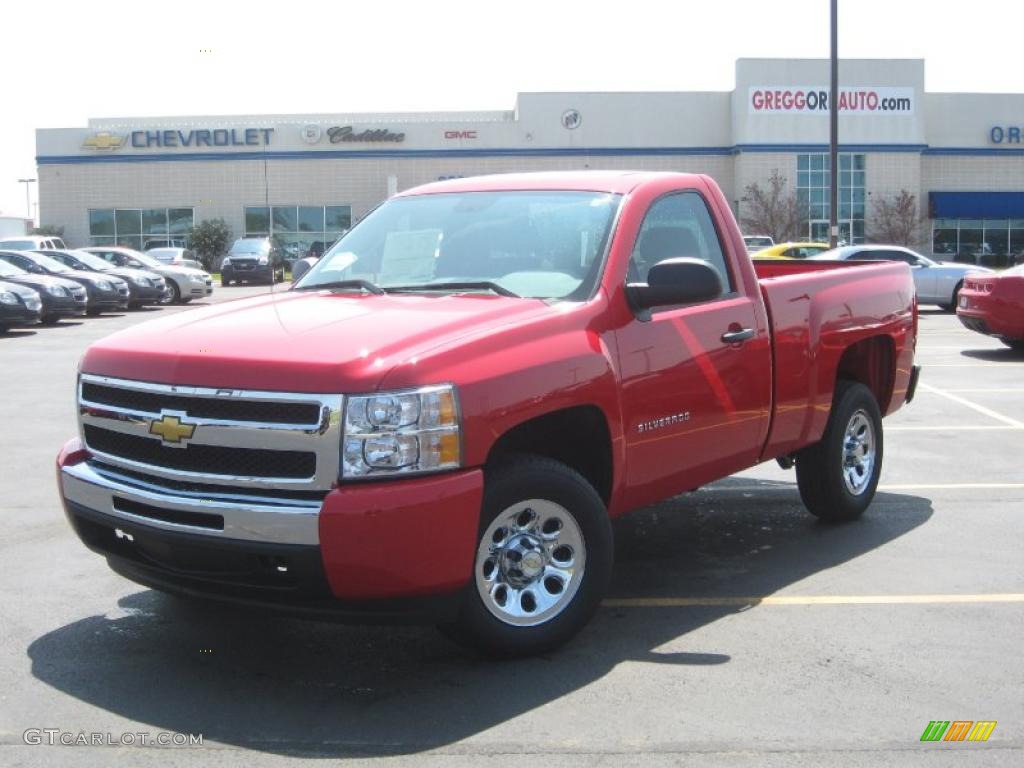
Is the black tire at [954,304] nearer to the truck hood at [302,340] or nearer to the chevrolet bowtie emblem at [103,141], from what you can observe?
the truck hood at [302,340]

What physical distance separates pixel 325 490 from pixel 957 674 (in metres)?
2.57

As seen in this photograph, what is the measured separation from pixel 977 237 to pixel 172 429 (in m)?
60.1

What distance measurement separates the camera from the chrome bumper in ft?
14.0

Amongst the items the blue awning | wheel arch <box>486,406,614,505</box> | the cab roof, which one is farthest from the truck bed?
the blue awning

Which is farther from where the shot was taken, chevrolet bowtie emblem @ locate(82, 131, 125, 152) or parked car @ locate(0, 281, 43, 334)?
chevrolet bowtie emblem @ locate(82, 131, 125, 152)

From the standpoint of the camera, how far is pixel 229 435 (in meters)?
4.41

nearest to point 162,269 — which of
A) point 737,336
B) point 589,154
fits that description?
point 589,154

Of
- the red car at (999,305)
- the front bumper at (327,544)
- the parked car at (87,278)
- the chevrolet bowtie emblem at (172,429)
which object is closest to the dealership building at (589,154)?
the parked car at (87,278)

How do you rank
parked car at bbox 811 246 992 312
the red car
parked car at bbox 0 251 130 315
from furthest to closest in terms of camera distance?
parked car at bbox 0 251 130 315, parked car at bbox 811 246 992 312, the red car

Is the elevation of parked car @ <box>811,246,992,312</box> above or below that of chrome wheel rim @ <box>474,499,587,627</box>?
above

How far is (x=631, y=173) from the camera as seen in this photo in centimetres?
629

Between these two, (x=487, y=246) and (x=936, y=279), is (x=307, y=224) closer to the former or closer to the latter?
(x=936, y=279)

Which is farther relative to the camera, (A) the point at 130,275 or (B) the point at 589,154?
(B) the point at 589,154

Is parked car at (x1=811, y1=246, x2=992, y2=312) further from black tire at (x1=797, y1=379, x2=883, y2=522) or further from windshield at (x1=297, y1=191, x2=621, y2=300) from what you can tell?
windshield at (x1=297, y1=191, x2=621, y2=300)
